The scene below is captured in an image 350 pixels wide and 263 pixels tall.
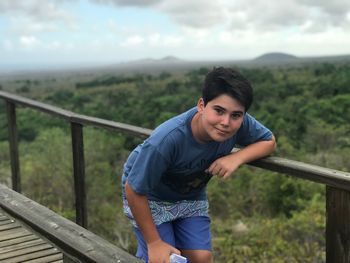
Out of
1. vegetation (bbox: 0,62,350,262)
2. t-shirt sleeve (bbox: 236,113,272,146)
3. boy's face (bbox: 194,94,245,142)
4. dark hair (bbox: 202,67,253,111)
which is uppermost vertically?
dark hair (bbox: 202,67,253,111)

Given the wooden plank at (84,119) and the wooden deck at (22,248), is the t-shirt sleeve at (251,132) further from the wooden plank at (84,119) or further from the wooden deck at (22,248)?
the wooden deck at (22,248)

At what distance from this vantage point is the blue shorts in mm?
1968

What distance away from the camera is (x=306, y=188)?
1306cm

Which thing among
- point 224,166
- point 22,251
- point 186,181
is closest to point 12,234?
point 22,251

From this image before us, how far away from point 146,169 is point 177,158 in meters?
0.15

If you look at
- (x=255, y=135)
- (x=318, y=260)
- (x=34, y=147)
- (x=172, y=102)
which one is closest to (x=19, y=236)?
(x=255, y=135)

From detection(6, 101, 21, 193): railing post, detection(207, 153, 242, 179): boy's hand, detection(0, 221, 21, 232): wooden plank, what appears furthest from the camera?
detection(6, 101, 21, 193): railing post

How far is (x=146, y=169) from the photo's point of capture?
66.1 inches

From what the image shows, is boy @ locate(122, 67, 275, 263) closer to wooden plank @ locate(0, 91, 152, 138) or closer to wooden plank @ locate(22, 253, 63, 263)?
wooden plank @ locate(0, 91, 152, 138)

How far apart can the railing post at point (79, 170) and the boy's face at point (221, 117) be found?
49.5 inches

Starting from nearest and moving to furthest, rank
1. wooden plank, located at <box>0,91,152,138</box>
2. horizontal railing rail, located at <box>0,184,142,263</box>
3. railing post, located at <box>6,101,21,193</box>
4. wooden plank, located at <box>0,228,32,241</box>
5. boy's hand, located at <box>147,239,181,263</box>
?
horizontal railing rail, located at <box>0,184,142,263</box> < boy's hand, located at <box>147,239,181,263</box> < wooden plank, located at <box>0,91,152,138</box> < wooden plank, located at <box>0,228,32,241</box> < railing post, located at <box>6,101,21,193</box>

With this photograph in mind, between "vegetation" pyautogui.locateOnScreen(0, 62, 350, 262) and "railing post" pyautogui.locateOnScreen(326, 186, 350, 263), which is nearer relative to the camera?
"railing post" pyautogui.locateOnScreen(326, 186, 350, 263)

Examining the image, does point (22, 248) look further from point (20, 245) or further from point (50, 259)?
point (50, 259)

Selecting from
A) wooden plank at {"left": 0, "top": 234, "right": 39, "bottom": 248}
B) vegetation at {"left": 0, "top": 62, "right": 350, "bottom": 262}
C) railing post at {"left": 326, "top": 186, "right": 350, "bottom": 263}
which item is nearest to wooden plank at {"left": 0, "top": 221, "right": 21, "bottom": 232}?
wooden plank at {"left": 0, "top": 234, "right": 39, "bottom": 248}
